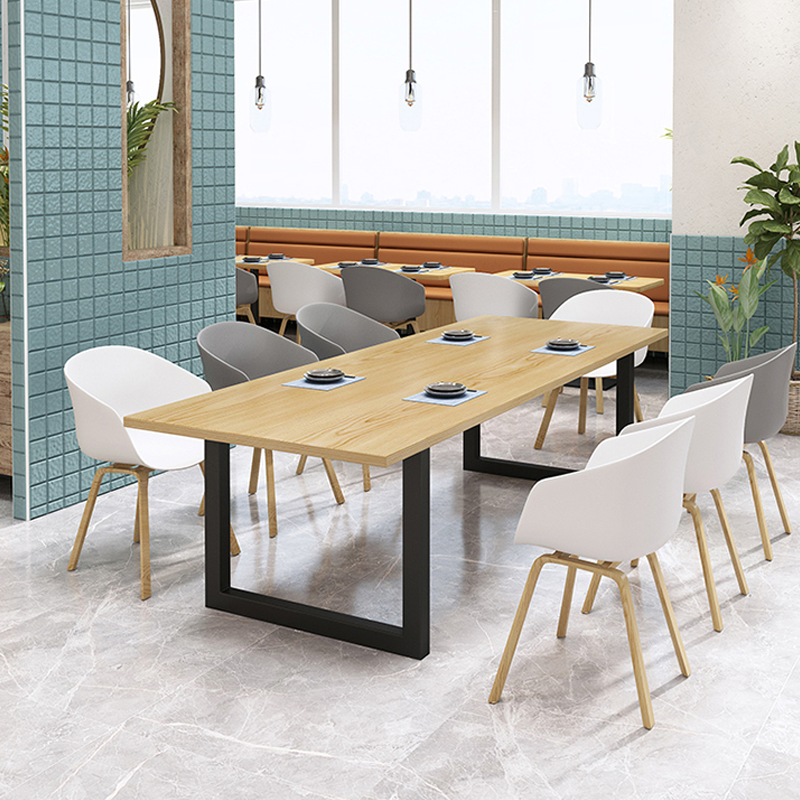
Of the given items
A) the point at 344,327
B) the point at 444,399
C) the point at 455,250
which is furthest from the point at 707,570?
the point at 455,250

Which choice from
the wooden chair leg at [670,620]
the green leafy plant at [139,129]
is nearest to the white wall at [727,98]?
the green leafy plant at [139,129]

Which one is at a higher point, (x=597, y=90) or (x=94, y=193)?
(x=597, y=90)

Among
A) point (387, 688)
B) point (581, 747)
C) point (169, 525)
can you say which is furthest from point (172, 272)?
point (581, 747)

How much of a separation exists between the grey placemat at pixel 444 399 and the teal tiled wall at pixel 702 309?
3.26 metres

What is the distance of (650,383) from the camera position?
23.4ft

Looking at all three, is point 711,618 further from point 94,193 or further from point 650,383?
point 650,383

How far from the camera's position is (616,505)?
2596 millimetres

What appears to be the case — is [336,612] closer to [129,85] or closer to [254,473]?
[254,473]

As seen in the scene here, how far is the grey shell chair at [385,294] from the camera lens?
7297 millimetres

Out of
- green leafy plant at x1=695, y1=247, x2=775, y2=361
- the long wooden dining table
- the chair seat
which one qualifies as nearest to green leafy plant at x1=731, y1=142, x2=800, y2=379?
green leafy plant at x1=695, y1=247, x2=775, y2=361

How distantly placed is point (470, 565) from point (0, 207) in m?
2.38

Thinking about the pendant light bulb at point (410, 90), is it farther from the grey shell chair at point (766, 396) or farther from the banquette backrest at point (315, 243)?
the grey shell chair at point (766, 396)

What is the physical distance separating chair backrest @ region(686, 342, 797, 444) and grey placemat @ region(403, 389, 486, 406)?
30.8 inches

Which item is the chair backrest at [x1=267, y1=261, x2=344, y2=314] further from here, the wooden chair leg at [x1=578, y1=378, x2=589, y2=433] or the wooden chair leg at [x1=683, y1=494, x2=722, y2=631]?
the wooden chair leg at [x1=683, y1=494, x2=722, y2=631]
